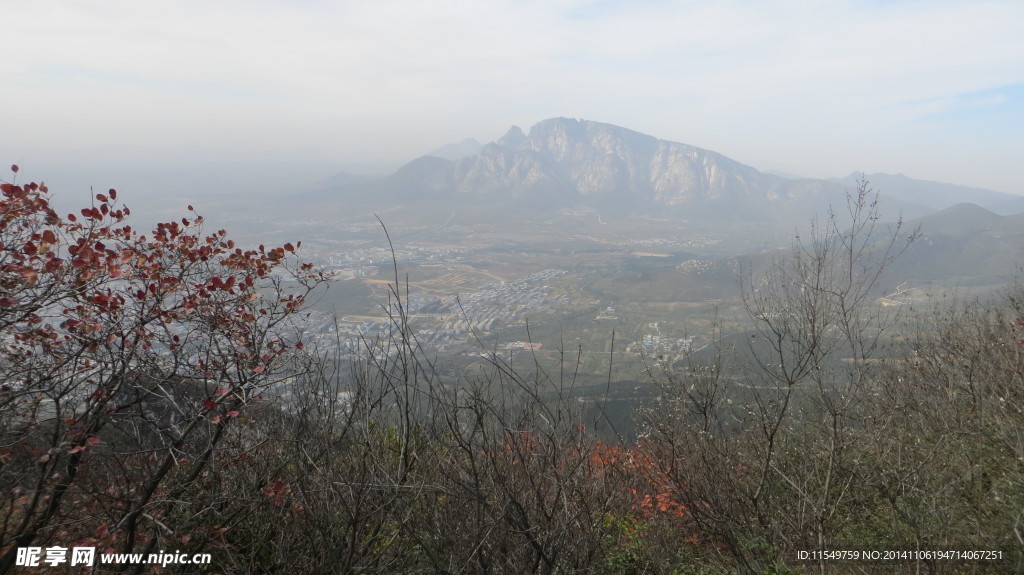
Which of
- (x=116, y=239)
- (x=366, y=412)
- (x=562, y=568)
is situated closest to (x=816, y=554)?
(x=562, y=568)

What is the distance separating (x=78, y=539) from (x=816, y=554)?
6.65 meters

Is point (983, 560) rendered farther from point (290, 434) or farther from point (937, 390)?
point (290, 434)

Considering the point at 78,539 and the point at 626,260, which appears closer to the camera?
the point at 78,539

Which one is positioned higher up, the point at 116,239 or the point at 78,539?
the point at 116,239

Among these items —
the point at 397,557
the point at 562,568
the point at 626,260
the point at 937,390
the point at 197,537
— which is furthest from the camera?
the point at 626,260

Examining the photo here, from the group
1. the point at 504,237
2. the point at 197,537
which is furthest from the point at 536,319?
the point at 504,237

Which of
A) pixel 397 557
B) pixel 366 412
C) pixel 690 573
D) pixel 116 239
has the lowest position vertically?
pixel 690 573

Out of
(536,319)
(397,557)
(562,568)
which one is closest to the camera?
(562,568)

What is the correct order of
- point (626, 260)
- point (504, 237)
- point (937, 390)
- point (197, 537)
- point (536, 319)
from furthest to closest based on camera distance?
point (504, 237) → point (626, 260) → point (536, 319) → point (937, 390) → point (197, 537)

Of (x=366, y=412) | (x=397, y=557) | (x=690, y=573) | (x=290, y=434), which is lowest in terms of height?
(x=690, y=573)

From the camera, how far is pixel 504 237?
468 ft

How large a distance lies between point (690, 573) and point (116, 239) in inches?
280

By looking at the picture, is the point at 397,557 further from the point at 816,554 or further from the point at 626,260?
the point at 626,260

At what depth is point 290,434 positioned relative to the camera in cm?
480
